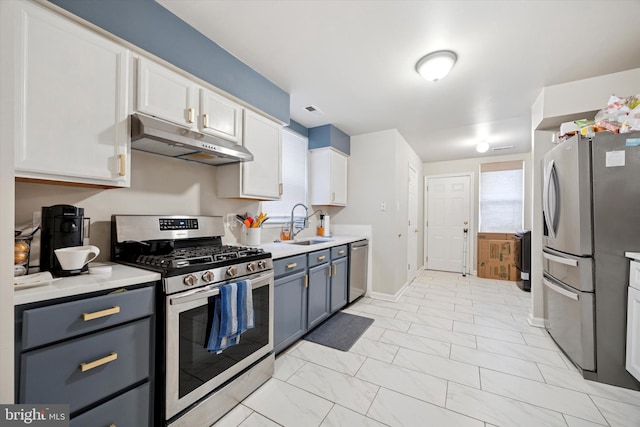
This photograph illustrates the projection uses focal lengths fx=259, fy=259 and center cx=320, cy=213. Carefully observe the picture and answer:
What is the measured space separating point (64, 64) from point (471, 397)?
3.02 metres

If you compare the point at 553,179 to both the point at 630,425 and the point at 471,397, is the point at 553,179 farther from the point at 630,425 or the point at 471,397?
the point at 471,397

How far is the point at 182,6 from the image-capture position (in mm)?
1597

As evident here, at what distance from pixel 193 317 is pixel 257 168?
1.37 meters

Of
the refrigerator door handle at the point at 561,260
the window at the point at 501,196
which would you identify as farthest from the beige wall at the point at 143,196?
the window at the point at 501,196

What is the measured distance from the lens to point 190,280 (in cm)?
140

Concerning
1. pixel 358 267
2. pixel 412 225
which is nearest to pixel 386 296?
pixel 358 267

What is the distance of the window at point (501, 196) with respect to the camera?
5.10 metres

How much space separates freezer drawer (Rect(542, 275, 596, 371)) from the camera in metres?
1.93

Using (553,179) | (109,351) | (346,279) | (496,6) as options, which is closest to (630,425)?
(553,179)

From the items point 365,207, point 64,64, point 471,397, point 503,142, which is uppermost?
point 503,142

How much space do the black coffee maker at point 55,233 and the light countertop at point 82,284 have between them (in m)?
0.14

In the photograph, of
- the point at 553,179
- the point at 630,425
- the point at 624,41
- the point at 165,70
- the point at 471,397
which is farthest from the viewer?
the point at 553,179

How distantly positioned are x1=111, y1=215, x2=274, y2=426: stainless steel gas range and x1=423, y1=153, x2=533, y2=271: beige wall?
16.5 ft

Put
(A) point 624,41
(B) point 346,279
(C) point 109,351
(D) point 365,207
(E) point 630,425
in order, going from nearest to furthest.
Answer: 1. (C) point 109,351
2. (E) point 630,425
3. (A) point 624,41
4. (B) point 346,279
5. (D) point 365,207
